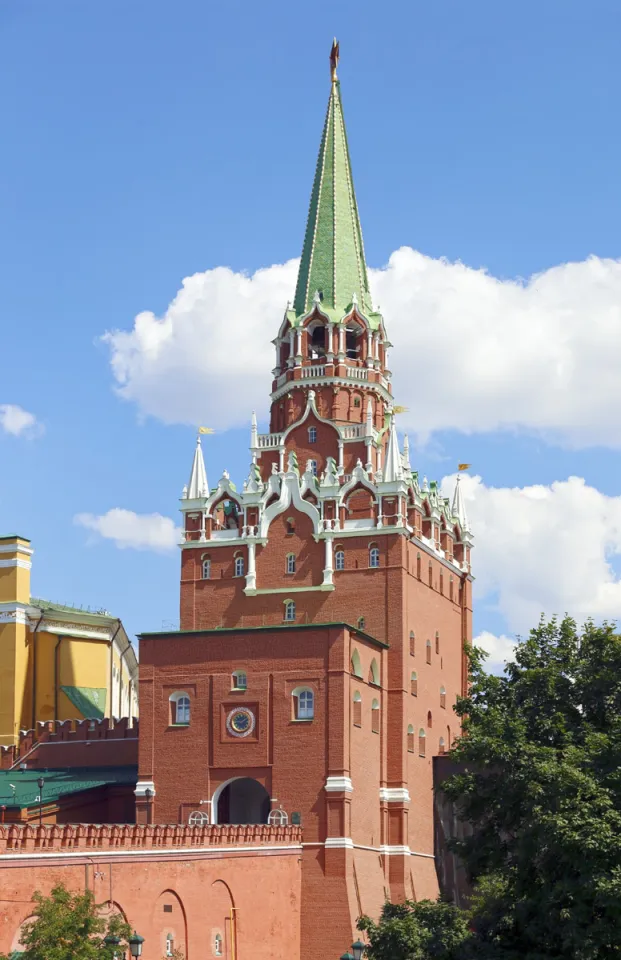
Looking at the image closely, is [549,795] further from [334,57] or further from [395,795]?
[334,57]

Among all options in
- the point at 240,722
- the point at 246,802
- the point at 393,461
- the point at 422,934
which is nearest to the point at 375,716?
the point at 240,722

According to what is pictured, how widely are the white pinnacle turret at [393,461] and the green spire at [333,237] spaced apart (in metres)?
8.25

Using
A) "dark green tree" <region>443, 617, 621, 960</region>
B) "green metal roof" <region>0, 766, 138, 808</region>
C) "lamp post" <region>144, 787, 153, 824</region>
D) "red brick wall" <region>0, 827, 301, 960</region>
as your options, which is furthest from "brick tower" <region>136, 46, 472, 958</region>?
"dark green tree" <region>443, 617, 621, 960</region>

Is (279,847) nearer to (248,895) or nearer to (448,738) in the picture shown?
(248,895)

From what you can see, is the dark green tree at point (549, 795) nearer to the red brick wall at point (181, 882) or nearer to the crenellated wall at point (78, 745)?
the red brick wall at point (181, 882)

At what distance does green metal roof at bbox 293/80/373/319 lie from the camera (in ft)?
270

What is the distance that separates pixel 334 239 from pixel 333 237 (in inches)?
4.5

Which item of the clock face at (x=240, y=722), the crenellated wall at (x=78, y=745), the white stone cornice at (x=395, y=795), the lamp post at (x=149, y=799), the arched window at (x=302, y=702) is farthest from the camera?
the crenellated wall at (x=78, y=745)

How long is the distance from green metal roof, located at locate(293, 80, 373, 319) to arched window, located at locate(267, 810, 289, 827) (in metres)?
26.2

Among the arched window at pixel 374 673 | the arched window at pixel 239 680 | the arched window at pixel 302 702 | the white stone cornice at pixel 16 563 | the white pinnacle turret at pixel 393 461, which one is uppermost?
the white pinnacle turret at pixel 393 461

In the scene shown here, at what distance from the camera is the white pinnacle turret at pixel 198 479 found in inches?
3076

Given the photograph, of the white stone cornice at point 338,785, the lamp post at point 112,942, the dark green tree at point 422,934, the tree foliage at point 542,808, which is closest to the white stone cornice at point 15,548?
the white stone cornice at point 338,785

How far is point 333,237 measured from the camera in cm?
8312

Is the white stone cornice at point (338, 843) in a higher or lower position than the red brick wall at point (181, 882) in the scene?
higher
